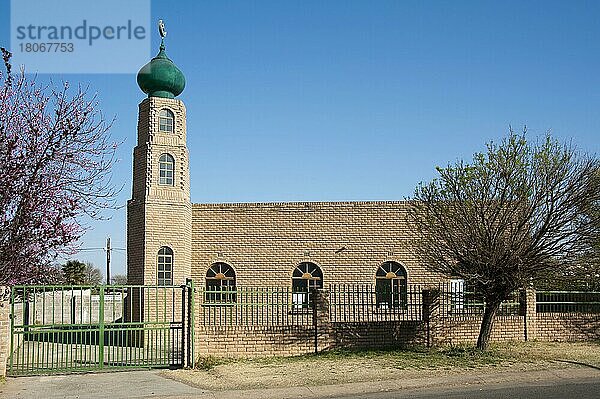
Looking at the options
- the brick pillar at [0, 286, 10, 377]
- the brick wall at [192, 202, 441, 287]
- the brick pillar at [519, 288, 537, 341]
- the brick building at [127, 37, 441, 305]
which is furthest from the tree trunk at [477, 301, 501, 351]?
the brick pillar at [0, 286, 10, 377]

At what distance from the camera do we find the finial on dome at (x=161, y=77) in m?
24.1

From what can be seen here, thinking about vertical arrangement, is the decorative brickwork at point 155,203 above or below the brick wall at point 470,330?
above

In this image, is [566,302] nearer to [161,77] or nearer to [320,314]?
[320,314]

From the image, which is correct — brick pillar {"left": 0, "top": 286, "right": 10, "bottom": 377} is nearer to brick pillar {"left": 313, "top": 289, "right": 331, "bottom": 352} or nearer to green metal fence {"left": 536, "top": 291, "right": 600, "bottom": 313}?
brick pillar {"left": 313, "top": 289, "right": 331, "bottom": 352}

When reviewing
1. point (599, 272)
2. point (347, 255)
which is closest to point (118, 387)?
point (599, 272)

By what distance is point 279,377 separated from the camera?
15070 millimetres

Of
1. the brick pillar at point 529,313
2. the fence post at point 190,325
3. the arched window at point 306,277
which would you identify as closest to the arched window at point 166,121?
the arched window at point 306,277

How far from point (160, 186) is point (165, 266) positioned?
258cm

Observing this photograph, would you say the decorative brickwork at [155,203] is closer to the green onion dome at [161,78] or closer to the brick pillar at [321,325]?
the green onion dome at [161,78]

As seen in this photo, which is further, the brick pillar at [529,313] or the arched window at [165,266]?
the arched window at [165,266]

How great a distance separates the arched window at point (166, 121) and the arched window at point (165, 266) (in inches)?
155

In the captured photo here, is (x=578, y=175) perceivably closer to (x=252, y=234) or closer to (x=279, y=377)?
(x=279, y=377)

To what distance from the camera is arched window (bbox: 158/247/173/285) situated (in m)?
23.4

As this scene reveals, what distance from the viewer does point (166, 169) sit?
79.2 feet
